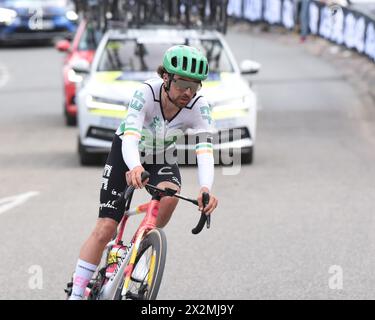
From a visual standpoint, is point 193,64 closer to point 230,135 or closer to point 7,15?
point 230,135

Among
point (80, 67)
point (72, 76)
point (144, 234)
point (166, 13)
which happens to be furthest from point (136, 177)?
point (72, 76)

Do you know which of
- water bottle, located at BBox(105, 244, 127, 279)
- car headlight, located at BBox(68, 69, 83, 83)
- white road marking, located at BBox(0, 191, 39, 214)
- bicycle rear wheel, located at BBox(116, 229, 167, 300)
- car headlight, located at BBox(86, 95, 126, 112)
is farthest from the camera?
car headlight, located at BBox(68, 69, 83, 83)

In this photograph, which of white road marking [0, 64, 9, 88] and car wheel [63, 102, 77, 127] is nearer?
car wheel [63, 102, 77, 127]

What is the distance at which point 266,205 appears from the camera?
1247 cm

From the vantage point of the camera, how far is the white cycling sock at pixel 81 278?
716 cm

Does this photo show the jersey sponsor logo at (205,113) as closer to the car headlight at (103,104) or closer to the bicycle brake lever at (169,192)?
the bicycle brake lever at (169,192)

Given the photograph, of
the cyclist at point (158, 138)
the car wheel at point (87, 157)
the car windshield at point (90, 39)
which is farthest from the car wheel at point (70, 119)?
the cyclist at point (158, 138)

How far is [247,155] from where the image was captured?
1570 centimetres

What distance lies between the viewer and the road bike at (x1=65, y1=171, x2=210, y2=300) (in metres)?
6.38

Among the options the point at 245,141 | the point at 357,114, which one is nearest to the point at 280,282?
the point at 245,141

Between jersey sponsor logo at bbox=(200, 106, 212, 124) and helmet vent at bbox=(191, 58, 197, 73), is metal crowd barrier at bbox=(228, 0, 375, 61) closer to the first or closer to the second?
jersey sponsor logo at bbox=(200, 106, 212, 124)

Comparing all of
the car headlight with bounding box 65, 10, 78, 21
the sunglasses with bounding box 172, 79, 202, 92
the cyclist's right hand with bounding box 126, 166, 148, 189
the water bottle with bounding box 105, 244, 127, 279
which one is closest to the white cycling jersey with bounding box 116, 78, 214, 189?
the cyclist's right hand with bounding box 126, 166, 148, 189

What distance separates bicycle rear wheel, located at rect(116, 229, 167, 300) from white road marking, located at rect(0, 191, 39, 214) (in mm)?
5721

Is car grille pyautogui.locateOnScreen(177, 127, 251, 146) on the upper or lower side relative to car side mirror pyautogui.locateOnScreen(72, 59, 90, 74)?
lower
